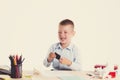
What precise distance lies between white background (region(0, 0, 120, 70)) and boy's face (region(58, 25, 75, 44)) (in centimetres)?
5

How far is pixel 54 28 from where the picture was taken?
2564mm

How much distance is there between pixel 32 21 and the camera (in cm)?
252

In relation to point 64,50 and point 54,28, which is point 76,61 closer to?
point 64,50

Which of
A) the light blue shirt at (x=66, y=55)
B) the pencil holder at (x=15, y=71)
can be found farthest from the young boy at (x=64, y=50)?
the pencil holder at (x=15, y=71)

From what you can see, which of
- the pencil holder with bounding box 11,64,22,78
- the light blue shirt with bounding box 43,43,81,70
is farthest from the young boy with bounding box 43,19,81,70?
the pencil holder with bounding box 11,64,22,78

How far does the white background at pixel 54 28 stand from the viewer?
2.47 metres

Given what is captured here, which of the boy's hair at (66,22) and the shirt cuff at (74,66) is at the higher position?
the boy's hair at (66,22)

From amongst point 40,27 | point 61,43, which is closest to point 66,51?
point 61,43

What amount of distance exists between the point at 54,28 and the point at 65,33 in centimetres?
11

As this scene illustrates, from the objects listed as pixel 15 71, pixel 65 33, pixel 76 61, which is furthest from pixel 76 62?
pixel 15 71

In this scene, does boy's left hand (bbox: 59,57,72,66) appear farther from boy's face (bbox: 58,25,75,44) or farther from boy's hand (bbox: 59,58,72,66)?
boy's face (bbox: 58,25,75,44)

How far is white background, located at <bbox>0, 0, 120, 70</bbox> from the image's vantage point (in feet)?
8.12

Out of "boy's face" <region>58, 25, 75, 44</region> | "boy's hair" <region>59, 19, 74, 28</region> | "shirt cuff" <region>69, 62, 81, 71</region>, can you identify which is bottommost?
"shirt cuff" <region>69, 62, 81, 71</region>

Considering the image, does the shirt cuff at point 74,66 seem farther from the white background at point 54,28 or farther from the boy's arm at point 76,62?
the white background at point 54,28
